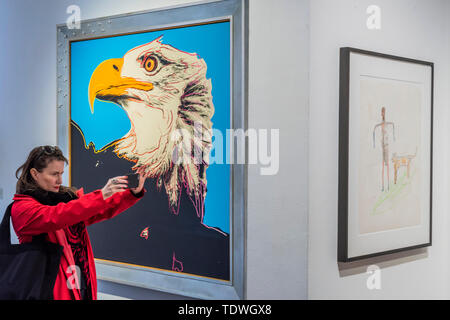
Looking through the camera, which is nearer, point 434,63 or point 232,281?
point 232,281

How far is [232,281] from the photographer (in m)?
1.04

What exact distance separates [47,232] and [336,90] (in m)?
0.83

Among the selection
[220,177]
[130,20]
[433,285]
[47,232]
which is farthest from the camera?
[433,285]

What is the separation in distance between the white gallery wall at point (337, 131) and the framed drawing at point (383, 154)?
0.03 meters

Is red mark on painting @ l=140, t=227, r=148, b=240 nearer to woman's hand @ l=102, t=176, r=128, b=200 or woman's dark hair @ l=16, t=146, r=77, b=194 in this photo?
woman's hand @ l=102, t=176, r=128, b=200

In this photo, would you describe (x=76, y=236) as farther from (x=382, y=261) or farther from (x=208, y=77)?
(x=382, y=261)

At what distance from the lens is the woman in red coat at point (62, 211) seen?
3.08 ft

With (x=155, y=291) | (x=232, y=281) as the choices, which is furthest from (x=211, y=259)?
(x=155, y=291)

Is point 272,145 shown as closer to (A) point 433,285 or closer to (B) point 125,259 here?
(B) point 125,259

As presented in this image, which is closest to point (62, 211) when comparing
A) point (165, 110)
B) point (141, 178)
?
point (141, 178)

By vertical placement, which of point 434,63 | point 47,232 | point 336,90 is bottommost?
point 47,232

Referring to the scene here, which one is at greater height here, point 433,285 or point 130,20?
point 130,20

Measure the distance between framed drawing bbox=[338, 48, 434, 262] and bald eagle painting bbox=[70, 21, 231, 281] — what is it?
0.34 m

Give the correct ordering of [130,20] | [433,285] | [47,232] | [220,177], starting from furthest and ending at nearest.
Result: [433,285] → [130,20] → [220,177] → [47,232]
